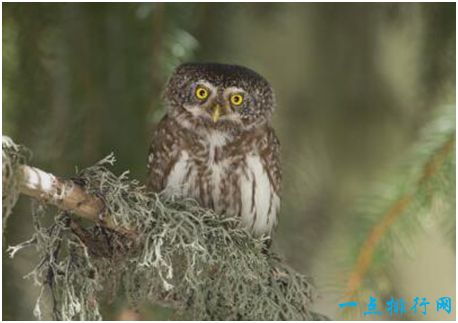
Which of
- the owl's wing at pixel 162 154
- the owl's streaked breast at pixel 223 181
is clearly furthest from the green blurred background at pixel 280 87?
the owl's streaked breast at pixel 223 181

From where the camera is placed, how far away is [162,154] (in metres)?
2.45

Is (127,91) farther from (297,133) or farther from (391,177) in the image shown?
(391,177)

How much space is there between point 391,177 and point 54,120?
105 cm

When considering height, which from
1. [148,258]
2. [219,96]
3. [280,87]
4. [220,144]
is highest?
[280,87]

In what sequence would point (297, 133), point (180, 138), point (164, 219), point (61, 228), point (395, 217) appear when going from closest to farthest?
1. point (61, 228)
2. point (164, 219)
3. point (395, 217)
4. point (180, 138)
5. point (297, 133)

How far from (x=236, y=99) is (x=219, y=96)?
0.06 meters

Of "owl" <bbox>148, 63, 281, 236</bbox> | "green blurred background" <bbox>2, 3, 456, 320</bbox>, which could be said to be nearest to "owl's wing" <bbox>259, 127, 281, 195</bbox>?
"owl" <bbox>148, 63, 281, 236</bbox>

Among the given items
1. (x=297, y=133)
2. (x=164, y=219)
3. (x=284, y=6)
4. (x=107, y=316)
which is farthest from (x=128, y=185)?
(x=284, y=6)

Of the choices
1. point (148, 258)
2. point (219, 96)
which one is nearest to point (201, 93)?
point (219, 96)

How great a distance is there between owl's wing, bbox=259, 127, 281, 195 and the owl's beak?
19cm

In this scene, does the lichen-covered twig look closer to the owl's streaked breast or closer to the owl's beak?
the owl's streaked breast

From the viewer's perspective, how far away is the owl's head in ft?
7.88

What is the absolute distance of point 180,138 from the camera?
2.46m

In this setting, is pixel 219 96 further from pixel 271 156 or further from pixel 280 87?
pixel 280 87
